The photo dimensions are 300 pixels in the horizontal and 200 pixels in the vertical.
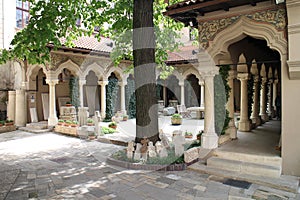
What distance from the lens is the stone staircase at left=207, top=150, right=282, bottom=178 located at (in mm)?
4419

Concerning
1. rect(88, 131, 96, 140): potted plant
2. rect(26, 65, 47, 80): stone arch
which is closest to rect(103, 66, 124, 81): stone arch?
rect(26, 65, 47, 80): stone arch

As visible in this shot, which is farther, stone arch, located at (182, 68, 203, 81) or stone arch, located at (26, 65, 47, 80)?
stone arch, located at (182, 68, 203, 81)

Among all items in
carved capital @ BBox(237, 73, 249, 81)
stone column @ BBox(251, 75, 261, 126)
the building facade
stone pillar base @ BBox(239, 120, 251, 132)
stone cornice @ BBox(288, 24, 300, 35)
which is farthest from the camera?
stone column @ BBox(251, 75, 261, 126)

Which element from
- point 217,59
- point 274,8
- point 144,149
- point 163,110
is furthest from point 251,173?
point 163,110

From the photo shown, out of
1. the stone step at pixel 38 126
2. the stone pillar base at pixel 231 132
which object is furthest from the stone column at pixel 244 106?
the stone step at pixel 38 126

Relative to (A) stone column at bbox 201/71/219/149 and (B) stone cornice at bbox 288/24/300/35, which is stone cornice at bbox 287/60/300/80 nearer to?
(B) stone cornice at bbox 288/24/300/35

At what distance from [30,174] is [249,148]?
499cm

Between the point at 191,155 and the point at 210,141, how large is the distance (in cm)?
61

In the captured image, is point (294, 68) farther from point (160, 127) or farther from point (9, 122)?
point (9, 122)

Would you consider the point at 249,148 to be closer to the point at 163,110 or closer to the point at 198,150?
the point at 198,150

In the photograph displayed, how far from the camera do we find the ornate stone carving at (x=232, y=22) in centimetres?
449

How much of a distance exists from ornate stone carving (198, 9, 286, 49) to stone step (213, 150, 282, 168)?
99.3 inches

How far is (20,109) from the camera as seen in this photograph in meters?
11.7

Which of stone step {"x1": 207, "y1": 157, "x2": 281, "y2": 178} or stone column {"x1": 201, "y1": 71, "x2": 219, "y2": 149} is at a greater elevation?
stone column {"x1": 201, "y1": 71, "x2": 219, "y2": 149}
